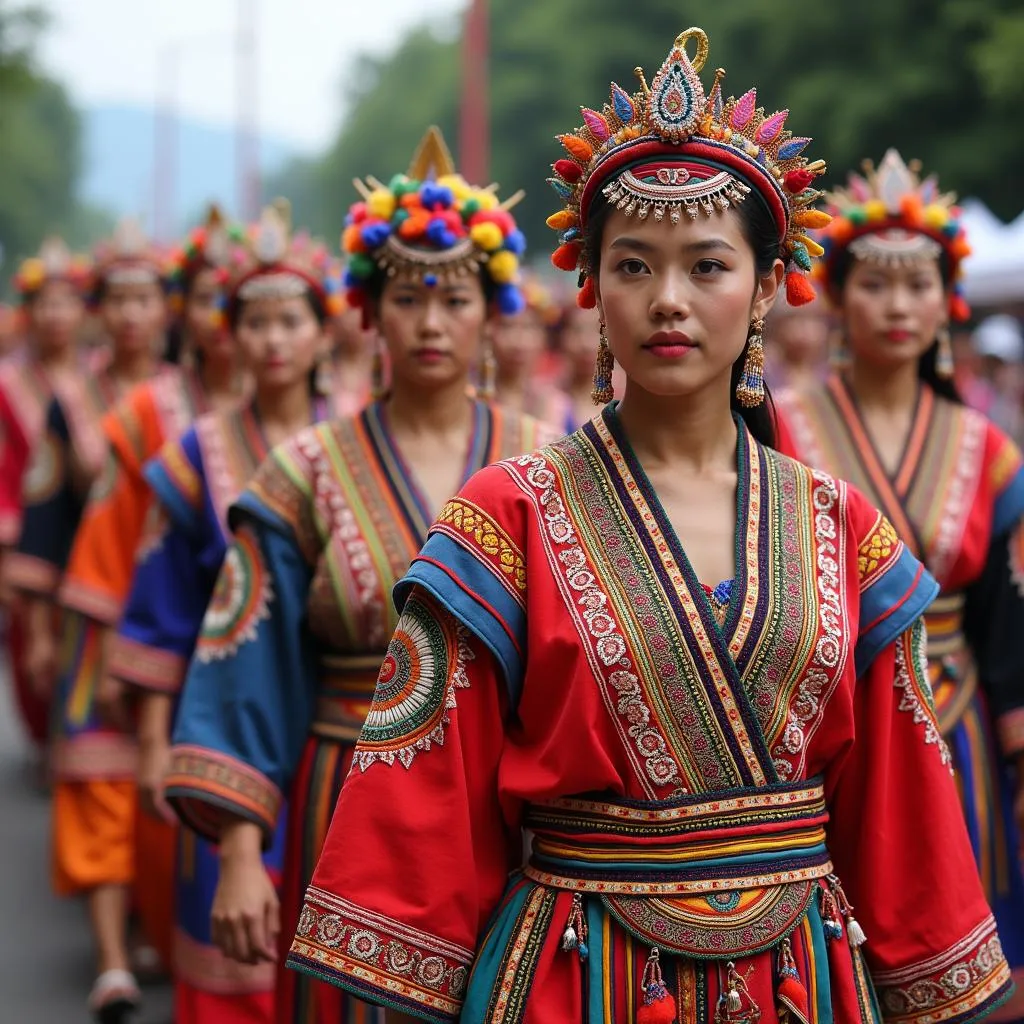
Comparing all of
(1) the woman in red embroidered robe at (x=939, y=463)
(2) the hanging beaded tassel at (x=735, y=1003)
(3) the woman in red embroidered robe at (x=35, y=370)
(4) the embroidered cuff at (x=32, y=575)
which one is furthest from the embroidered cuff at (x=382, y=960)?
(3) the woman in red embroidered robe at (x=35, y=370)

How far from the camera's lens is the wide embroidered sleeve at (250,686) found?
3910 mm

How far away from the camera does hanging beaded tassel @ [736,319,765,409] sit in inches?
121

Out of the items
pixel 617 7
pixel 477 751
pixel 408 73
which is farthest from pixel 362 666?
pixel 408 73

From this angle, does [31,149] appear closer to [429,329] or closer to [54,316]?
[54,316]

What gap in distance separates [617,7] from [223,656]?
100 ft

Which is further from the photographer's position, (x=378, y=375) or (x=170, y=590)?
(x=170, y=590)

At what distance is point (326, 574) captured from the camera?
13.0ft

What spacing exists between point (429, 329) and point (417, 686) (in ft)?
5.11

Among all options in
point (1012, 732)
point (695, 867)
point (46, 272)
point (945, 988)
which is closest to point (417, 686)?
point (695, 867)

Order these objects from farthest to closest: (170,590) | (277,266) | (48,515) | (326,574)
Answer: (48,515) → (277,266) → (170,590) → (326,574)

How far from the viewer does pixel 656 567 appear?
9.39 feet

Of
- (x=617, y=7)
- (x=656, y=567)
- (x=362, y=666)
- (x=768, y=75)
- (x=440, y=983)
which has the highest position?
(x=617, y=7)

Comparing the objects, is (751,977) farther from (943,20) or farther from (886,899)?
(943,20)

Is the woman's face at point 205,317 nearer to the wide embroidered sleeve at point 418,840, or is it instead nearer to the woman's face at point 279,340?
the woman's face at point 279,340
